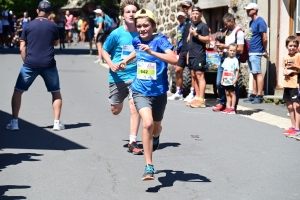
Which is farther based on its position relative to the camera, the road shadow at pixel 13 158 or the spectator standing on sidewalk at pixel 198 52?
the spectator standing on sidewalk at pixel 198 52

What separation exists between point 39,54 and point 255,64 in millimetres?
5469

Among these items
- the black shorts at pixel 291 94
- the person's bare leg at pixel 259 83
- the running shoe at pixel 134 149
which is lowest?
the running shoe at pixel 134 149

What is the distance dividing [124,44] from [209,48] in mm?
5609

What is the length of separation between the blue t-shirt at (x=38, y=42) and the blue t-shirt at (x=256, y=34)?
5.31 meters

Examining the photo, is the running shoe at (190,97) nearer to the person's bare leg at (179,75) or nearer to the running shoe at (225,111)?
the person's bare leg at (179,75)

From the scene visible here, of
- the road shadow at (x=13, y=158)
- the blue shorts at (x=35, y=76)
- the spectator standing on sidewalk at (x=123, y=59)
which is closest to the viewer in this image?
the road shadow at (x=13, y=158)

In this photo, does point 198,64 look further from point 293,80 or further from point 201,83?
point 293,80

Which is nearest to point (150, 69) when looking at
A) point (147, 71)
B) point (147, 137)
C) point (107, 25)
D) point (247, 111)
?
point (147, 71)

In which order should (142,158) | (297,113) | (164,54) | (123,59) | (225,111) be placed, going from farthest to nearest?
(225,111) < (297,113) < (123,59) < (142,158) < (164,54)

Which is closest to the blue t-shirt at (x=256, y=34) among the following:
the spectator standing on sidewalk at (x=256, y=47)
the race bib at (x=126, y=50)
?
the spectator standing on sidewalk at (x=256, y=47)

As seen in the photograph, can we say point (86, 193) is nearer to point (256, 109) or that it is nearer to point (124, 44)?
point (124, 44)

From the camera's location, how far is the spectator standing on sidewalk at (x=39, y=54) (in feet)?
34.3

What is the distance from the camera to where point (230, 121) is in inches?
464

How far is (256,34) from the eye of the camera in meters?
14.4
